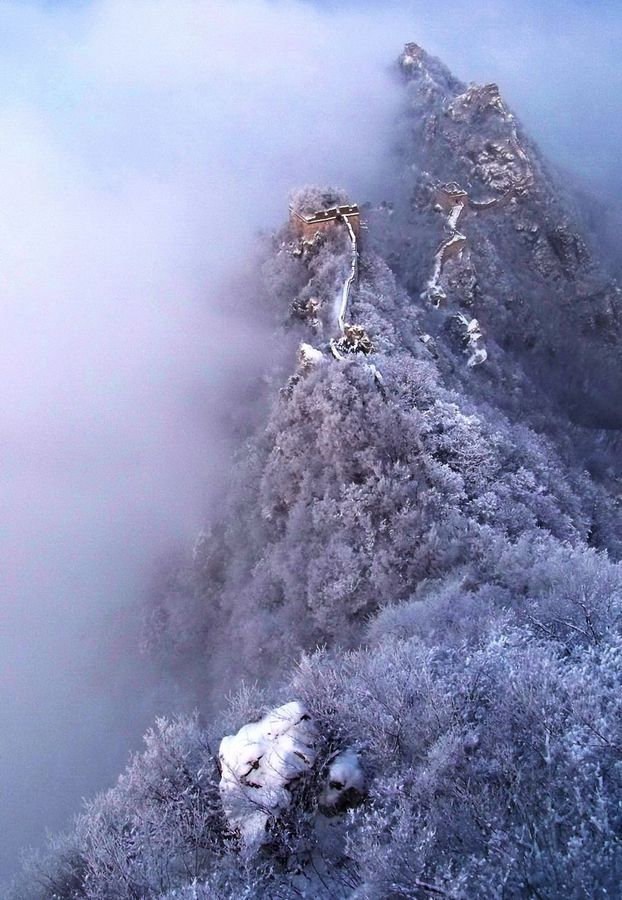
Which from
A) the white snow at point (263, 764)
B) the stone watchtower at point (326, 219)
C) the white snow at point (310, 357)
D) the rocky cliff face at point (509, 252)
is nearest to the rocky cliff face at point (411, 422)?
the white snow at point (310, 357)

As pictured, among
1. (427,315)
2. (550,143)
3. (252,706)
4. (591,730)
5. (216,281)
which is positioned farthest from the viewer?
(550,143)

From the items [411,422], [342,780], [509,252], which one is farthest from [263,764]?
[509,252]

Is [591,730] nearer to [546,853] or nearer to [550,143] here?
[546,853]

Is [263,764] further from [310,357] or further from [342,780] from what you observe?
[310,357]

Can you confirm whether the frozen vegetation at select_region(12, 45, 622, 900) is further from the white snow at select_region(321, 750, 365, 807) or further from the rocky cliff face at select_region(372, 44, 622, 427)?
the rocky cliff face at select_region(372, 44, 622, 427)

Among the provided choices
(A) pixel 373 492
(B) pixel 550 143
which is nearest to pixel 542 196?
(B) pixel 550 143

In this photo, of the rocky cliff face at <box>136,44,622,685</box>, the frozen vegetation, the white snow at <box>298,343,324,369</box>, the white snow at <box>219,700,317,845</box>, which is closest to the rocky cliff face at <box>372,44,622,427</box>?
the rocky cliff face at <box>136,44,622,685</box>
